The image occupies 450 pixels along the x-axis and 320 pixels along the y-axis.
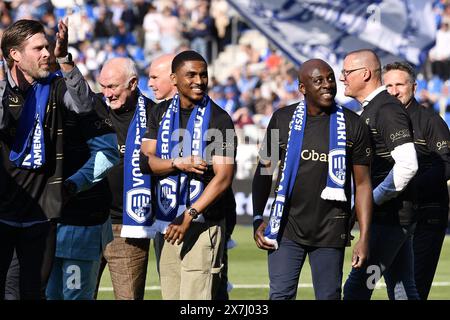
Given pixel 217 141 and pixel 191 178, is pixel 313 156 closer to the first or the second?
pixel 217 141

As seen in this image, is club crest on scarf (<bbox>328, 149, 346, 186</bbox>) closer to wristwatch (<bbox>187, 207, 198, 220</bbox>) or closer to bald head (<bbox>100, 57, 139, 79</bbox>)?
wristwatch (<bbox>187, 207, 198, 220</bbox>)

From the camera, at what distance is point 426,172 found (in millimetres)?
10008

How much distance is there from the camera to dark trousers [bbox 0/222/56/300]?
729cm

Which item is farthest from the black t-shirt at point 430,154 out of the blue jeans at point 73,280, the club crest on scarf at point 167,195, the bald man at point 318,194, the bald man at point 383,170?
the blue jeans at point 73,280

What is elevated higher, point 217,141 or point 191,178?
point 217,141

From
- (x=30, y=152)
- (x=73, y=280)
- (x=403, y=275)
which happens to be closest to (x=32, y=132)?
(x=30, y=152)

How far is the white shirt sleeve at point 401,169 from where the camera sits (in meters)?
8.64

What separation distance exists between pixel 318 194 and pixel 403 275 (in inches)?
71.1

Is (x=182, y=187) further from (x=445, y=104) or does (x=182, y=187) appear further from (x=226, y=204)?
(x=445, y=104)

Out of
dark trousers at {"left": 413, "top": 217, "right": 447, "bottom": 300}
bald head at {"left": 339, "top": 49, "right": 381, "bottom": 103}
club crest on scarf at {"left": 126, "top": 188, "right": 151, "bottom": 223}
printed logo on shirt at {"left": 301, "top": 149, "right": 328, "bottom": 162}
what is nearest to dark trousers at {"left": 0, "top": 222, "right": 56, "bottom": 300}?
club crest on scarf at {"left": 126, "top": 188, "right": 151, "bottom": 223}

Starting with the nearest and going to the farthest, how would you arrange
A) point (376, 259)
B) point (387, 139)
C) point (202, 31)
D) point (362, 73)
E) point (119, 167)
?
point (387, 139) → point (376, 259) → point (362, 73) → point (119, 167) → point (202, 31)

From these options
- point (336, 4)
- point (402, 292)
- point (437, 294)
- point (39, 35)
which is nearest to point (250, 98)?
point (336, 4)

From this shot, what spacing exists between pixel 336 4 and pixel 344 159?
15.3 m

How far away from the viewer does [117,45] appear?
29594 mm
